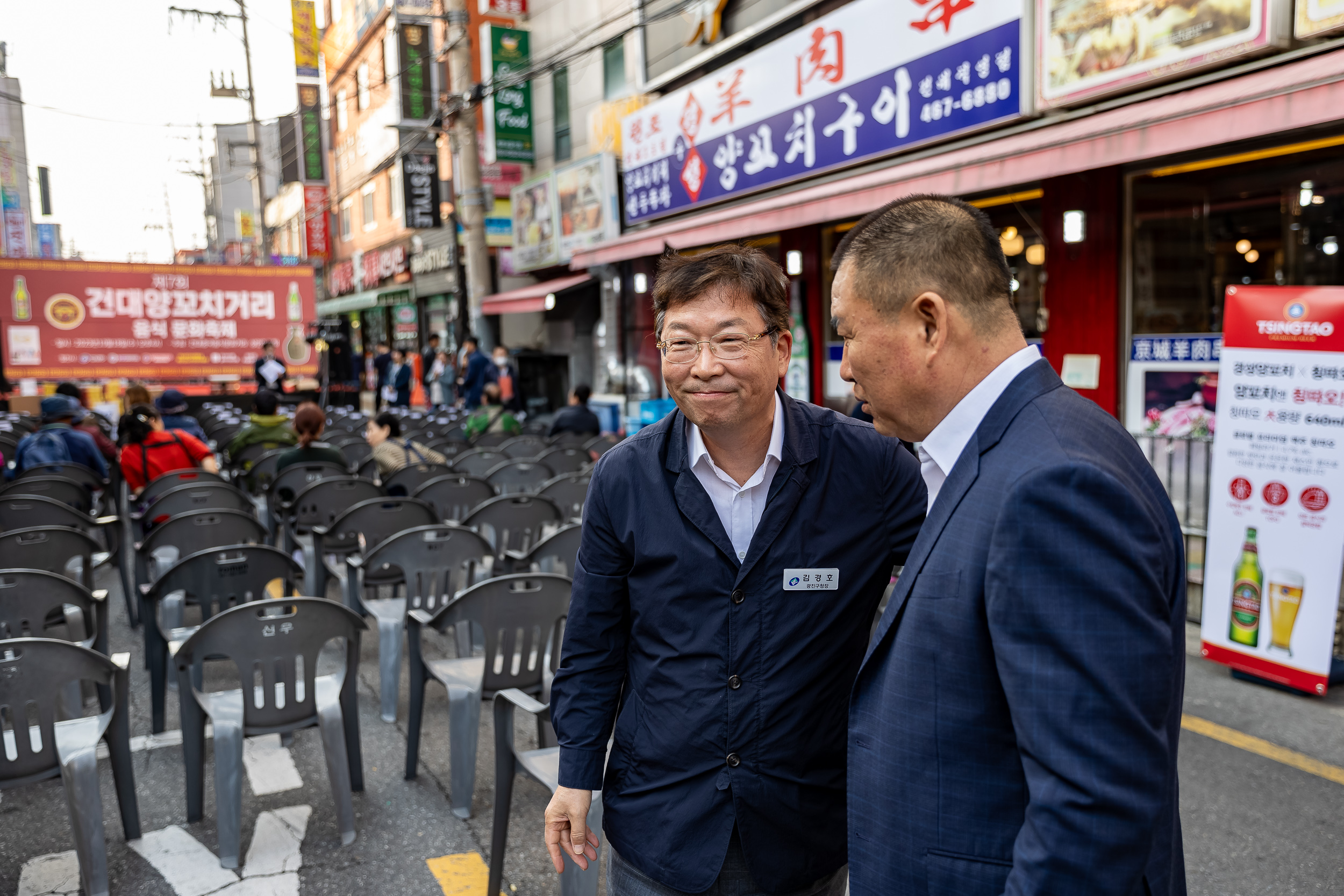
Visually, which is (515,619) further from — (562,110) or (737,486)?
(562,110)

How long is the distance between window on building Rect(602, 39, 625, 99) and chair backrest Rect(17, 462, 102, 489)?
11.1m

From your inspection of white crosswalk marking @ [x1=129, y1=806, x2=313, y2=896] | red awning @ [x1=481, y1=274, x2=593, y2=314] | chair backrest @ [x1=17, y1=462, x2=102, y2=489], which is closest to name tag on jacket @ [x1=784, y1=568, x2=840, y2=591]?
white crosswalk marking @ [x1=129, y1=806, x2=313, y2=896]

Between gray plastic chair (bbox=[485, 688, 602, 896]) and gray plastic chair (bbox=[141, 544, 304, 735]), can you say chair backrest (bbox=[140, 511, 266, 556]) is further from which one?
gray plastic chair (bbox=[485, 688, 602, 896])

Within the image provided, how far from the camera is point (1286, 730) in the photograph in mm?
4207

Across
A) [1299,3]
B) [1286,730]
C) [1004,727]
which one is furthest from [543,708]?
[1299,3]

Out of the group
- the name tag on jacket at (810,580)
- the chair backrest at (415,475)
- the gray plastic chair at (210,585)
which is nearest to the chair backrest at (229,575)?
the gray plastic chair at (210,585)

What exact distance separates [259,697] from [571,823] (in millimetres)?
2254

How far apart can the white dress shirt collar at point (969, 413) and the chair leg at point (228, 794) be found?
9.78 ft

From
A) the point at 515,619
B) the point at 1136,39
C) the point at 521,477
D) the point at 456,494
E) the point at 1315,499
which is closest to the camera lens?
the point at 515,619

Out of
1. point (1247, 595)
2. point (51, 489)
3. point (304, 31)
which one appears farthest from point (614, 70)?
point (304, 31)

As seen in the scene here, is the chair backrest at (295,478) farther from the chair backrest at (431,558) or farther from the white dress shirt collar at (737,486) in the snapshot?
the white dress shirt collar at (737,486)

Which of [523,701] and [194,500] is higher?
[194,500]

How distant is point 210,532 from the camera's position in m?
5.57

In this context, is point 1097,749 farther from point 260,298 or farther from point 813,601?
point 260,298
